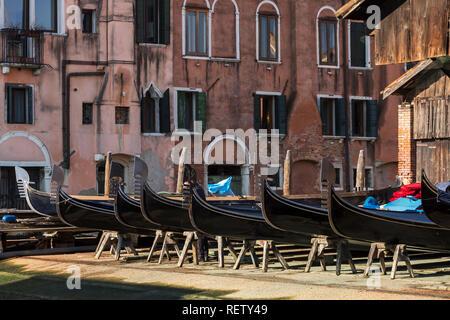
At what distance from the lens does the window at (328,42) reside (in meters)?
27.8

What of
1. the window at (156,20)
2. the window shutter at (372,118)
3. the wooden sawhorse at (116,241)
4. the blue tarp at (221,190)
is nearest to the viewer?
the wooden sawhorse at (116,241)

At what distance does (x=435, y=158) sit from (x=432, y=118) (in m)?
0.80

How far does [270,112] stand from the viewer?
27266 mm

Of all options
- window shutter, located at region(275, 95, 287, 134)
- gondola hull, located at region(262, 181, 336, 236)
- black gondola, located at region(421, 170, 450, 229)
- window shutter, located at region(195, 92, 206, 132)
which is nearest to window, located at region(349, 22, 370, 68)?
window shutter, located at region(275, 95, 287, 134)

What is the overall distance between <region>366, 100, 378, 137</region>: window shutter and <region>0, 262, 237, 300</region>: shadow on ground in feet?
58.4

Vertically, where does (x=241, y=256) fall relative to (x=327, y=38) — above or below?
below

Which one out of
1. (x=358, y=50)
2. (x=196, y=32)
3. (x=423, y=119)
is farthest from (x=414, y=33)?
(x=358, y=50)

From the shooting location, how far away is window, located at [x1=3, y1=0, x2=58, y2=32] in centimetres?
2423

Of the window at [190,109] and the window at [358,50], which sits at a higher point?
the window at [358,50]

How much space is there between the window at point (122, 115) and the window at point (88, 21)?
227cm

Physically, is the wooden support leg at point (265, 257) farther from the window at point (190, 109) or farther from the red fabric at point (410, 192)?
the window at point (190, 109)

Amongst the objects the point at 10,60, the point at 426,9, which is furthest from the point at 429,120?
the point at 10,60

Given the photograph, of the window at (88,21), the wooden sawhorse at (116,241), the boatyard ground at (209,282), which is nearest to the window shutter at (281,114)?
the window at (88,21)

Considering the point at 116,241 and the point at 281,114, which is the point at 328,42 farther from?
the point at 116,241
